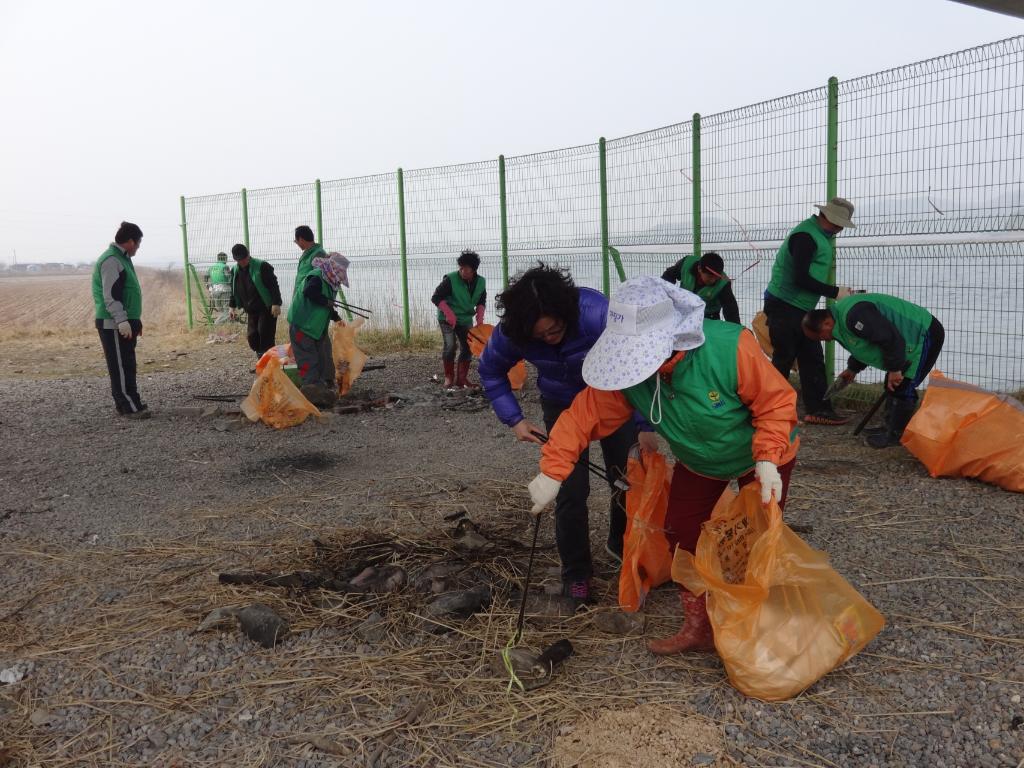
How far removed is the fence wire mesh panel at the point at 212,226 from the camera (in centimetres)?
1580

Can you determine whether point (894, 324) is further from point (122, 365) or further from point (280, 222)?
point (280, 222)

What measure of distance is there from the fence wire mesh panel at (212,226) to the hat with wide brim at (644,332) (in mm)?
14039

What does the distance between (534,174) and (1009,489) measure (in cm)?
695

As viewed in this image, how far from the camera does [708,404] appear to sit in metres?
2.78

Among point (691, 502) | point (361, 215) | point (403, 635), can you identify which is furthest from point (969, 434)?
point (361, 215)

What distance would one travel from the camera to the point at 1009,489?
15.8 ft

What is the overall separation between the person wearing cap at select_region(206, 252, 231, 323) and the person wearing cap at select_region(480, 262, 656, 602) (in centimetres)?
1325

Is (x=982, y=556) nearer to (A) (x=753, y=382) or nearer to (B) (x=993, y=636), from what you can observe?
(B) (x=993, y=636)

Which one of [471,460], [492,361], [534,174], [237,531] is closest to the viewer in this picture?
[492,361]

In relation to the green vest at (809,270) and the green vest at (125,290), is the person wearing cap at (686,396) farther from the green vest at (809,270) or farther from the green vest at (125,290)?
the green vest at (125,290)

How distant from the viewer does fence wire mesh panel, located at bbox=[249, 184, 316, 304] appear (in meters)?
14.5

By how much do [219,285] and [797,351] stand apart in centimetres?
1185

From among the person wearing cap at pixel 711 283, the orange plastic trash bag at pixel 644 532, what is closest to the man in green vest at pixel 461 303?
the person wearing cap at pixel 711 283

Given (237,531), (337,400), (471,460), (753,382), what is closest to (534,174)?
(337,400)
